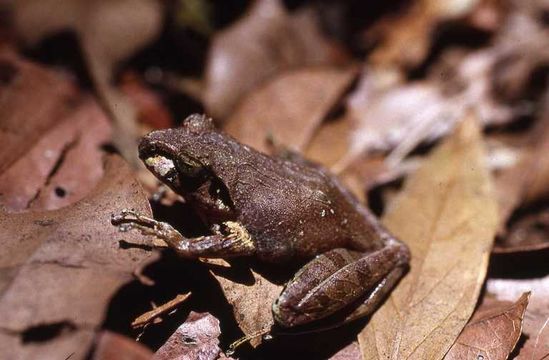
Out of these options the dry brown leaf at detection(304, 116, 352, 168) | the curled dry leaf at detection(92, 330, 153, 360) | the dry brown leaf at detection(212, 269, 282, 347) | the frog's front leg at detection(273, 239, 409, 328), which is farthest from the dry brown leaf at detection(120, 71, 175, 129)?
the curled dry leaf at detection(92, 330, 153, 360)

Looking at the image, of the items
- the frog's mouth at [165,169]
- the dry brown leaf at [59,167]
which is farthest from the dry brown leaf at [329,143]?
the dry brown leaf at [59,167]

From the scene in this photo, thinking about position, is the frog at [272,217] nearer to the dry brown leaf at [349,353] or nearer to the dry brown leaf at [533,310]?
the dry brown leaf at [349,353]

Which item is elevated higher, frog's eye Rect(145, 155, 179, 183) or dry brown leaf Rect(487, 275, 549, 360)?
frog's eye Rect(145, 155, 179, 183)

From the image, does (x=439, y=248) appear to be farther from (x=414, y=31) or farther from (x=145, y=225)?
(x=414, y=31)

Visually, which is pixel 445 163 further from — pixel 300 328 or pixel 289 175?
pixel 300 328

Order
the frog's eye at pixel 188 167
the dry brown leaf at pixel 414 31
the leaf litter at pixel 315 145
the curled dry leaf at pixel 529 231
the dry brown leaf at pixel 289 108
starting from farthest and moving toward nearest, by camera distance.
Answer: the dry brown leaf at pixel 414 31 → the dry brown leaf at pixel 289 108 → the curled dry leaf at pixel 529 231 → the frog's eye at pixel 188 167 → the leaf litter at pixel 315 145

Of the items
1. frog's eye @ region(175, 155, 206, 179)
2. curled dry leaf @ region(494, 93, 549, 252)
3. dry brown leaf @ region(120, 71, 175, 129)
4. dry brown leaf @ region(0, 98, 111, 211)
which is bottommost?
curled dry leaf @ region(494, 93, 549, 252)

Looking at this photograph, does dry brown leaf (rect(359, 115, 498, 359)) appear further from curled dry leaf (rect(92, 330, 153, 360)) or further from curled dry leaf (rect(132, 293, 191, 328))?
curled dry leaf (rect(92, 330, 153, 360))
